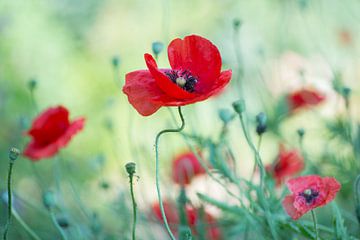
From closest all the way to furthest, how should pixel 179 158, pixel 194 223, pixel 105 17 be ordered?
pixel 194 223 < pixel 179 158 < pixel 105 17

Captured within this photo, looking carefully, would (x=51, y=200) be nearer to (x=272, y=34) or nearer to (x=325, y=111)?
(x=325, y=111)

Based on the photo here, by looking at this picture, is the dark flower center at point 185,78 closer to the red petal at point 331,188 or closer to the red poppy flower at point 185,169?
the red petal at point 331,188

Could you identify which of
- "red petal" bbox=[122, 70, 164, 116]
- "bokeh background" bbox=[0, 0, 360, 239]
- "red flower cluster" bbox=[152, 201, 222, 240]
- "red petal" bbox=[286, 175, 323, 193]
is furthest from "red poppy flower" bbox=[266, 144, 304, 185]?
"bokeh background" bbox=[0, 0, 360, 239]

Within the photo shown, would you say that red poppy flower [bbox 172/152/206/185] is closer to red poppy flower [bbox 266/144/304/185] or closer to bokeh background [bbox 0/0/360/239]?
red poppy flower [bbox 266/144/304/185]

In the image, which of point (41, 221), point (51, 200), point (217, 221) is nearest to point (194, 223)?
point (217, 221)

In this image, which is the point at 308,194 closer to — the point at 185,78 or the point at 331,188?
the point at 331,188
